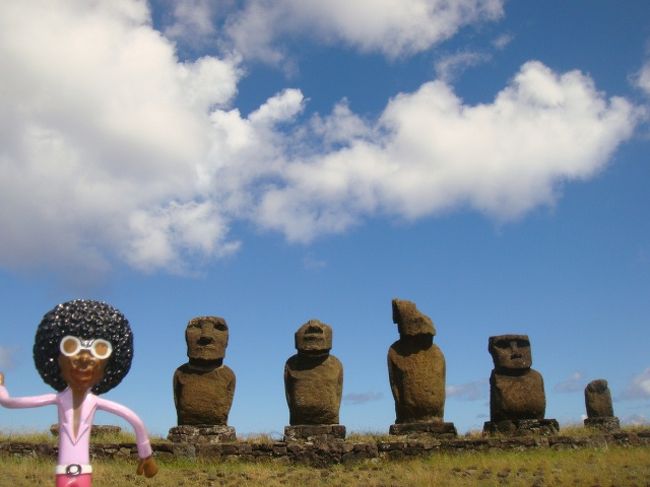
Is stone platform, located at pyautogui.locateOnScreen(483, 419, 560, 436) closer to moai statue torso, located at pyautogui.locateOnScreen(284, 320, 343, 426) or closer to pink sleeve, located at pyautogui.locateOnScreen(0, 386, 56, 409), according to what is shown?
moai statue torso, located at pyautogui.locateOnScreen(284, 320, 343, 426)

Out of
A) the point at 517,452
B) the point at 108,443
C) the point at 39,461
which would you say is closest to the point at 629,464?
the point at 517,452

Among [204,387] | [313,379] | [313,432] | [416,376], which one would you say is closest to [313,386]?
[313,379]

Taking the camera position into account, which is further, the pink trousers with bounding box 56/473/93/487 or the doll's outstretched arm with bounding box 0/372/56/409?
the doll's outstretched arm with bounding box 0/372/56/409

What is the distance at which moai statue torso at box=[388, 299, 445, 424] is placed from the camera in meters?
17.1

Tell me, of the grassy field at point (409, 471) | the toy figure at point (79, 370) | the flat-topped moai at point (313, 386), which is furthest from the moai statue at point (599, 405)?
the toy figure at point (79, 370)

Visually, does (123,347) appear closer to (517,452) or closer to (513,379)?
(517,452)

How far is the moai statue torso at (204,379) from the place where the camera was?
17.6m

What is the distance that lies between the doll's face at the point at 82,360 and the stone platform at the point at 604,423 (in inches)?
664

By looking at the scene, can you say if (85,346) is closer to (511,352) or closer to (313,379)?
(313,379)

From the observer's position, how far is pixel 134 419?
25.6ft

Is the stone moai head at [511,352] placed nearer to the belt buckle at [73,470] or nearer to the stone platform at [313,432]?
the stone platform at [313,432]

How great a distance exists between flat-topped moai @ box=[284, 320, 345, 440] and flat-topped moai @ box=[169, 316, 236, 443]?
58.6 inches

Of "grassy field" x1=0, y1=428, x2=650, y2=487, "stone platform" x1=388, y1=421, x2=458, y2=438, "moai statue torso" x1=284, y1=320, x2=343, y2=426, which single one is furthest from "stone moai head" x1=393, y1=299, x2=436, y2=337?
"grassy field" x1=0, y1=428, x2=650, y2=487

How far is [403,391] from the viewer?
56.7 feet
